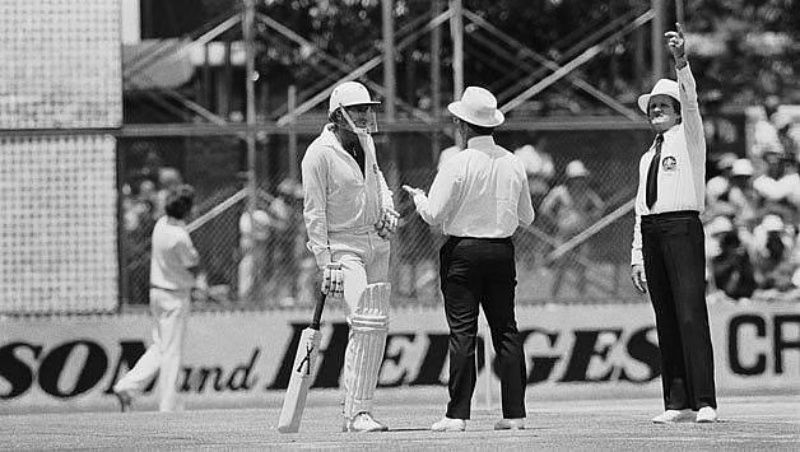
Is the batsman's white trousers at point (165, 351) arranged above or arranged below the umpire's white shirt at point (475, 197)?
below

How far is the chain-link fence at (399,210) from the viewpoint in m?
21.2

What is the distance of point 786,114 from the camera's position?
24.6 meters

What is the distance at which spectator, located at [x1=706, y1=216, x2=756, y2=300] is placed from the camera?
71.2 feet

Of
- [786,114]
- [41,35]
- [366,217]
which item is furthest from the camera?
[786,114]

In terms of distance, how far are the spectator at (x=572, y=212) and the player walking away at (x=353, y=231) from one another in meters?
8.48

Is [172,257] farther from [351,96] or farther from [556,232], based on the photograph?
[351,96]

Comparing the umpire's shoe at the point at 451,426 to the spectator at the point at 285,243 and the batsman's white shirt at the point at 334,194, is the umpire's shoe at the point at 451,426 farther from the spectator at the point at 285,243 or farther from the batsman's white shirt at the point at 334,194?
the spectator at the point at 285,243

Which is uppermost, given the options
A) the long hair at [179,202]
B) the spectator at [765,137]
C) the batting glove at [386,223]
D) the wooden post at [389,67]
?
the wooden post at [389,67]

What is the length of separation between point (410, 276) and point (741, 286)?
3.33 m

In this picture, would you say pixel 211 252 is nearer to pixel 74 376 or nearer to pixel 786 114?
pixel 74 376

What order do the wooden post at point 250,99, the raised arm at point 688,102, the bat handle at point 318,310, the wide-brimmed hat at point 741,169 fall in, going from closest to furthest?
1. the bat handle at point 318,310
2. the raised arm at point 688,102
3. the wooden post at point 250,99
4. the wide-brimmed hat at point 741,169

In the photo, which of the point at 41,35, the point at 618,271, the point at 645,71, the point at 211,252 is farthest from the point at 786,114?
the point at 41,35

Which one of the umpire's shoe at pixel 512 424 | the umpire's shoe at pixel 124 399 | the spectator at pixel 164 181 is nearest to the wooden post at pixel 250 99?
the spectator at pixel 164 181

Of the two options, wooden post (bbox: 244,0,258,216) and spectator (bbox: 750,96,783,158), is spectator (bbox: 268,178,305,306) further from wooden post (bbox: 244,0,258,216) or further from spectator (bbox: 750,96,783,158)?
spectator (bbox: 750,96,783,158)
